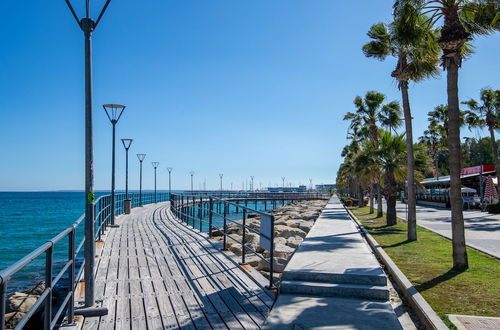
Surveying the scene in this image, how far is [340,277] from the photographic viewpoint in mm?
5562

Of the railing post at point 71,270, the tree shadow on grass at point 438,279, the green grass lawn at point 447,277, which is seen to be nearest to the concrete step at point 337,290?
the green grass lawn at point 447,277

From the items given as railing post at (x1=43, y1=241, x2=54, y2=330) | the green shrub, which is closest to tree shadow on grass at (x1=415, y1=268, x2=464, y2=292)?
railing post at (x1=43, y1=241, x2=54, y2=330)

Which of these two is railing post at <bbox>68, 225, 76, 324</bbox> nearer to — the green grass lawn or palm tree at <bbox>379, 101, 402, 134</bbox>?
the green grass lawn

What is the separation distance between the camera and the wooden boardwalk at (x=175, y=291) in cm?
412

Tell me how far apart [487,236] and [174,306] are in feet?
39.9

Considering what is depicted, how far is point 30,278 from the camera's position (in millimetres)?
11188

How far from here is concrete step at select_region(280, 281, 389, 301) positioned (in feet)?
16.8

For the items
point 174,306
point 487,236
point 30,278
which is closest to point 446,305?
point 174,306

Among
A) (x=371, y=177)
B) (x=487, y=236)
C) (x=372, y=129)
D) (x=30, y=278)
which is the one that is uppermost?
(x=372, y=129)

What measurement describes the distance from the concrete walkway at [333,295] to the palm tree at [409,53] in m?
5.26

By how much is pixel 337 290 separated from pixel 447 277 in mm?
2844

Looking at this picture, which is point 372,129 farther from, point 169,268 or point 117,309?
point 117,309

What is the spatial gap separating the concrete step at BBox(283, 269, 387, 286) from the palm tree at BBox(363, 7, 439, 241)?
231 inches

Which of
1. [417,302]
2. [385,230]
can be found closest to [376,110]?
[385,230]
